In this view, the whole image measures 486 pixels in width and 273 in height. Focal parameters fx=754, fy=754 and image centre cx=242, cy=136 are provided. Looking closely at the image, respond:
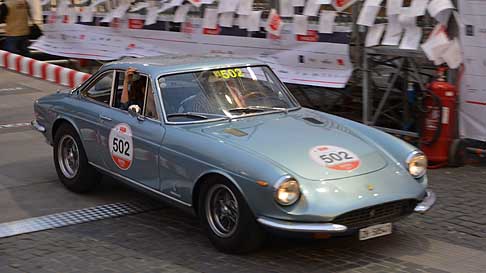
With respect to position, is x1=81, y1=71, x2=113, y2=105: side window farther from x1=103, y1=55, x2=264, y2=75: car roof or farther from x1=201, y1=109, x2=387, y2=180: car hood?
x1=201, y1=109, x2=387, y2=180: car hood

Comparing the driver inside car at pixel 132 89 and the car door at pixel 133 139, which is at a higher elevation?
the driver inside car at pixel 132 89

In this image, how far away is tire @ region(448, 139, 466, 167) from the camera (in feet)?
26.8

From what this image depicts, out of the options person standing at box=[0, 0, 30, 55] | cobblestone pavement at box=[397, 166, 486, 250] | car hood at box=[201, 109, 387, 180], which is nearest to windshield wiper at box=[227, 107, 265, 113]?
car hood at box=[201, 109, 387, 180]

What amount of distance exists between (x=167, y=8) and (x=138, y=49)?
47.0 inches

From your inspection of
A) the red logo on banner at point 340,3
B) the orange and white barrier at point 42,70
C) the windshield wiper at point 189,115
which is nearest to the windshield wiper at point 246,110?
the windshield wiper at point 189,115

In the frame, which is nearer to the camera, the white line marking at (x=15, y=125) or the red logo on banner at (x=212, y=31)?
→ the white line marking at (x=15, y=125)

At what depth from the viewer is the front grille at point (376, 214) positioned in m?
5.07

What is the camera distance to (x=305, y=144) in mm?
5574

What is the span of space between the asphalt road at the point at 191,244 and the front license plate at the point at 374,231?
24 cm

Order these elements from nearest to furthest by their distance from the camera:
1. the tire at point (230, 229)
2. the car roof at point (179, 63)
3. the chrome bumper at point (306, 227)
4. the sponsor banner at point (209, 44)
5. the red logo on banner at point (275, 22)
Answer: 1. the chrome bumper at point (306, 227)
2. the tire at point (230, 229)
3. the car roof at point (179, 63)
4. the sponsor banner at point (209, 44)
5. the red logo on banner at point (275, 22)

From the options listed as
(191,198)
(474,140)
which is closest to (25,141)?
(191,198)

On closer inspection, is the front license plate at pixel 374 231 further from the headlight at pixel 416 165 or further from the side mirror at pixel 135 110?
the side mirror at pixel 135 110

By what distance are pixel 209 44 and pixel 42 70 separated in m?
4.43

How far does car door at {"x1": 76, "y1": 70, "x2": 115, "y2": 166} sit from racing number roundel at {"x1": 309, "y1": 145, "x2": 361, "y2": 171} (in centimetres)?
217
